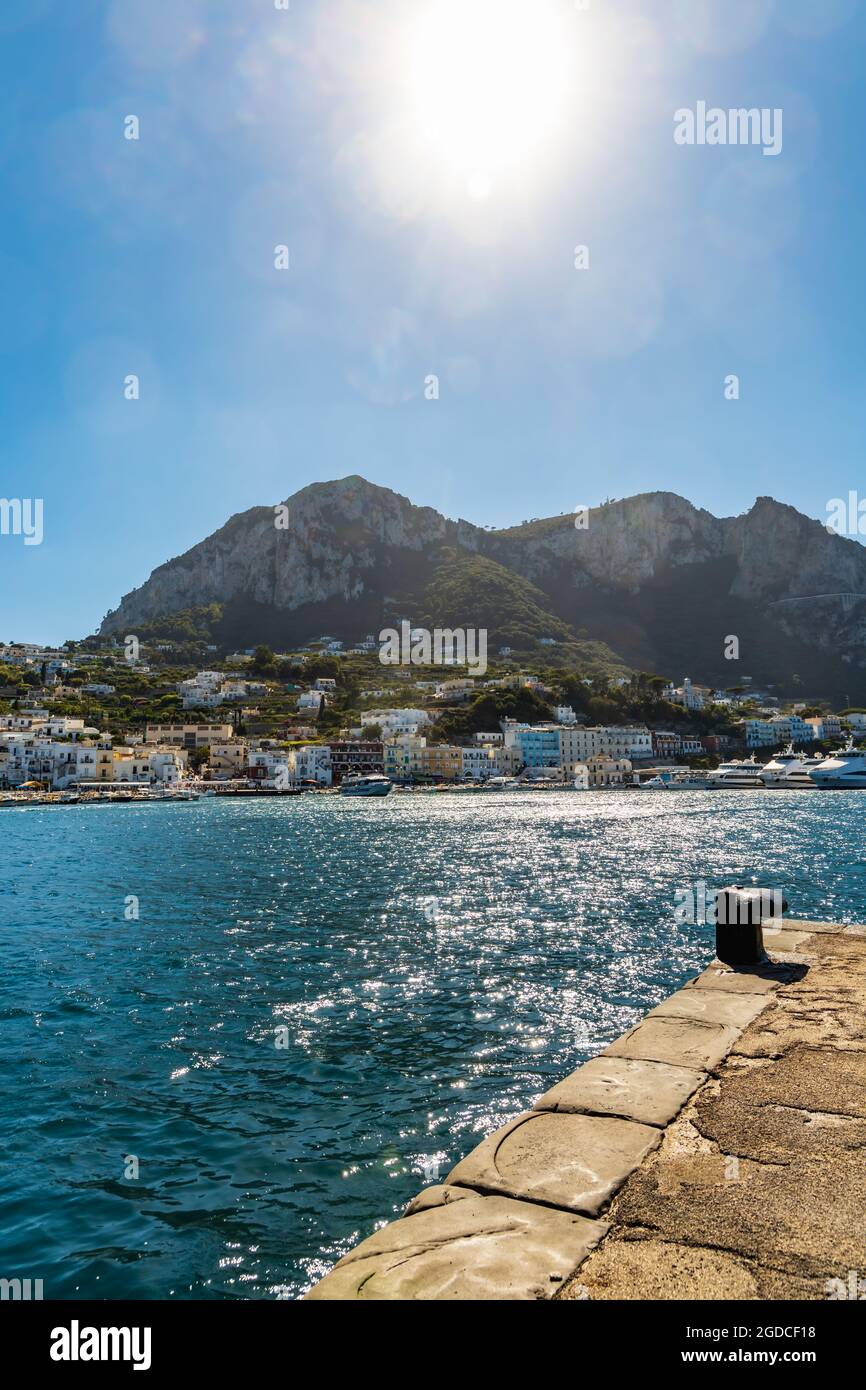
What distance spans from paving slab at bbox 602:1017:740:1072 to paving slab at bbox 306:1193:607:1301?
2641 mm

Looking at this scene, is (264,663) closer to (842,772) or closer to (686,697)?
(686,697)

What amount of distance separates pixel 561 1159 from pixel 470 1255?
123 centimetres

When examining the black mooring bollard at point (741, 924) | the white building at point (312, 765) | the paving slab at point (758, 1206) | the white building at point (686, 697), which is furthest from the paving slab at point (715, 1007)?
the white building at point (686, 697)

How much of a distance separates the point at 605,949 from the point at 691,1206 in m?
13.4

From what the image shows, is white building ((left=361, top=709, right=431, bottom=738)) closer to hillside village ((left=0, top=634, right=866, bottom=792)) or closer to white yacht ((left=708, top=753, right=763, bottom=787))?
hillside village ((left=0, top=634, right=866, bottom=792))

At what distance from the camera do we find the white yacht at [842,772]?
103812 mm

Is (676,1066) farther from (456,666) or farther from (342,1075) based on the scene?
(456,666)

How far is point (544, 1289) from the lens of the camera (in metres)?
3.44

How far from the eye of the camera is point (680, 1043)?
6871 millimetres

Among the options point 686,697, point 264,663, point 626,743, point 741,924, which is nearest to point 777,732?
point 686,697

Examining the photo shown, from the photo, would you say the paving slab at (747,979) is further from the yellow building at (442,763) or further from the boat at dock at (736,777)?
the yellow building at (442,763)

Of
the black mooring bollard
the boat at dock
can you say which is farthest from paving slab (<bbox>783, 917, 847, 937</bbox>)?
the boat at dock

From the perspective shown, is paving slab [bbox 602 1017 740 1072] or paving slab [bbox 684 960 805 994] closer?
paving slab [bbox 602 1017 740 1072]

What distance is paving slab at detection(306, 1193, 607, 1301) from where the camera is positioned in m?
3.51
